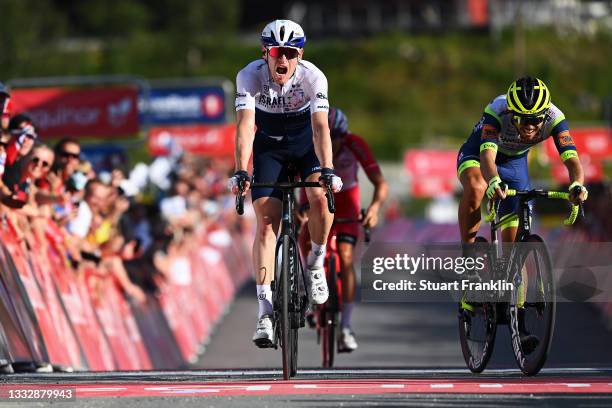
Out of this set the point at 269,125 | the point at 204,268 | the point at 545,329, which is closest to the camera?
the point at 545,329

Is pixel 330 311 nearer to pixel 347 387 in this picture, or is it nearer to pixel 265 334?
pixel 265 334

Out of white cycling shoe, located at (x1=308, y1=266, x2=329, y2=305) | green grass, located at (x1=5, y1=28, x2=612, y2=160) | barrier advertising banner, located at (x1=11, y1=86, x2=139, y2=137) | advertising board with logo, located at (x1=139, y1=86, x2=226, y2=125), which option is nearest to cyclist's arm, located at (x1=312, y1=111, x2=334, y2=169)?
white cycling shoe, located at (x1=308, y1=266, x2=329, y2=305)

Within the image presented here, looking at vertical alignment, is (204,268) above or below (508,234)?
below

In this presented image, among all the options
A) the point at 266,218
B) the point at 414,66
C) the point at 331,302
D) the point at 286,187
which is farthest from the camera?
the point at 414,66

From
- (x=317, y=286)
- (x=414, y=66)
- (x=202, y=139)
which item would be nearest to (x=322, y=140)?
(x=317, y=286)

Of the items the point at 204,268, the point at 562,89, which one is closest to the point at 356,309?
the point at 204,268

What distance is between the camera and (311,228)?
1103 cm

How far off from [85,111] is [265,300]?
11.0 metres

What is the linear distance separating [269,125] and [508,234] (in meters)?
1.76

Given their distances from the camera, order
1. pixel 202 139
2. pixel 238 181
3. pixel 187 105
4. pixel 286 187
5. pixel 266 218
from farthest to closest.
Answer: pixel 202 139 → pixel 187 105 → pixel 266 218 → pixel 286 187 → pixel 238 181

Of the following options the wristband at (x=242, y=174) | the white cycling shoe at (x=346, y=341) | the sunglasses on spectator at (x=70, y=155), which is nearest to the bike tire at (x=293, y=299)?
the wristband at (x=242, y=174)

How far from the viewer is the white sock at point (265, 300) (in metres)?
10.6

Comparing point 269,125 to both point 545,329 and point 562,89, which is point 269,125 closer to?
point 545,329

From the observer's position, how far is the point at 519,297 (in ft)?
35.1
